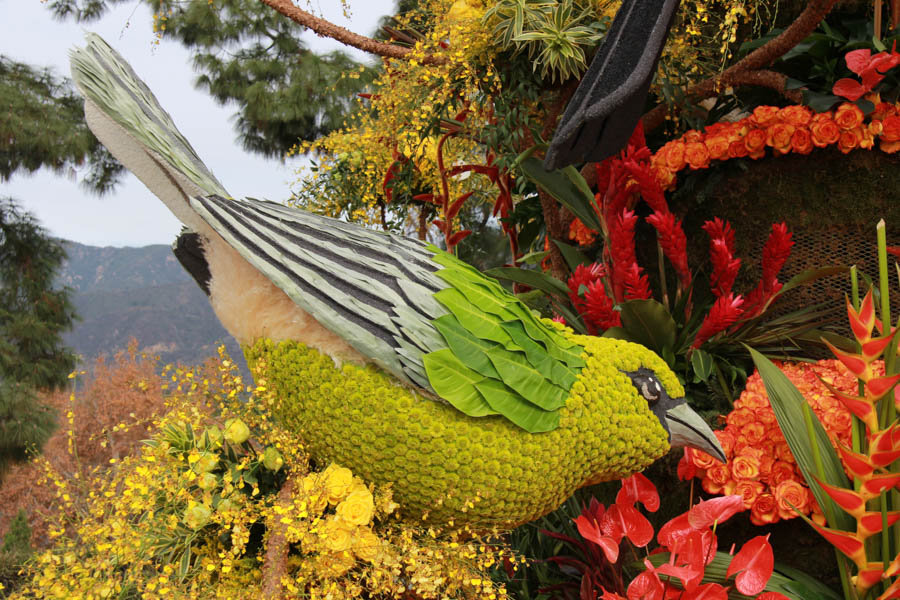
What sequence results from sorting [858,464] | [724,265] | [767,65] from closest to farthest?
[858,464], [724,265], [767,65]

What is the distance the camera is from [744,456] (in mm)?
910

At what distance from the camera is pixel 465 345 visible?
2.14 feet

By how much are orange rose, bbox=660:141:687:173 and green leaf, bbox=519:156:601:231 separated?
6.6 inches

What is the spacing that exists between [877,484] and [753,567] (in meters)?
0.17

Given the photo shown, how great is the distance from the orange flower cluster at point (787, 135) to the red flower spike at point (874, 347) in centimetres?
48

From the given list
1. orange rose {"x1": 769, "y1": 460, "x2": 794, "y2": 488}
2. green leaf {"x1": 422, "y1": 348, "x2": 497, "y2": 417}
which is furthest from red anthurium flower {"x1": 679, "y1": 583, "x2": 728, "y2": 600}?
green leaf {"x1": 422, "y1": 348, "x2": 497, "y2": 417}

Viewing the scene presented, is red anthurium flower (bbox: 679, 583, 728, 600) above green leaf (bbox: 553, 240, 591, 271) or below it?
below

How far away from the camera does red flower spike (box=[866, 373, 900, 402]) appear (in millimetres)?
694

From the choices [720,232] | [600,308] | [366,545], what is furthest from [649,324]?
[366,545]

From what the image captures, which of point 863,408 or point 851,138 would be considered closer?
point 863,408

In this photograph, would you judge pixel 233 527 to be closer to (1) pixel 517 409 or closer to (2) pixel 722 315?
(1) pixel 517 409

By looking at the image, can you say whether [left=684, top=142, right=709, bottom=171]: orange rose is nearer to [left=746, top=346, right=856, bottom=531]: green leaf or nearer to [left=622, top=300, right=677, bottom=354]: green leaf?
[left=622, top=300, right=677, bottom=354]: green leaf

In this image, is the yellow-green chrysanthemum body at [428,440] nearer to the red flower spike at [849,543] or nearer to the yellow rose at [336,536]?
the yellow rose at [336,536]

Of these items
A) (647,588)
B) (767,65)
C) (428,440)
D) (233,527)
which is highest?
(767,65)
